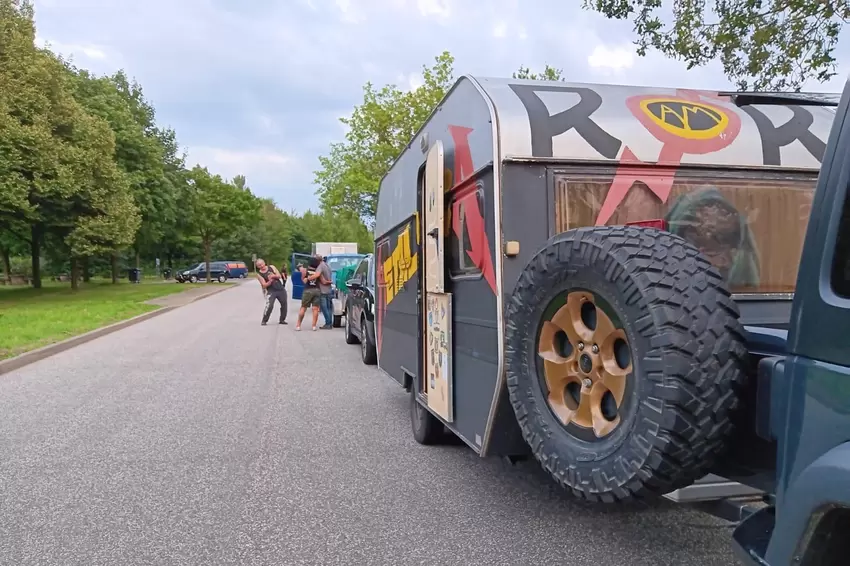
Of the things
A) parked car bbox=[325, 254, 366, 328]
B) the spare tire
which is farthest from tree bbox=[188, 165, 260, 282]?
the spare tire

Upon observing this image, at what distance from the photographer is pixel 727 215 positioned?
390cm

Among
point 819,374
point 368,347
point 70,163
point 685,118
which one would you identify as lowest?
point 368,347

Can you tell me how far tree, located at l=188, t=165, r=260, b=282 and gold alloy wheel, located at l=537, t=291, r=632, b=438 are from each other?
46.2 m

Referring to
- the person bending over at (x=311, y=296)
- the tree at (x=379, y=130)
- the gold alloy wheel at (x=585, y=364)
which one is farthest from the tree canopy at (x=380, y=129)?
the gold alloy wheel at (x=585, y=364)

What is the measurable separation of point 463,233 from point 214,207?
47.2 metres

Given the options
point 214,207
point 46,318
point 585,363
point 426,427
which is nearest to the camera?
point 585,363

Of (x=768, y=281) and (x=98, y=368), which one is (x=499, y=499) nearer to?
(x=768, y=281)

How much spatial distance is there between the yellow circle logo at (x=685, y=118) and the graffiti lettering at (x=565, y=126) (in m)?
0.30

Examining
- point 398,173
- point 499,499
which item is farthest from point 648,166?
point 398,173

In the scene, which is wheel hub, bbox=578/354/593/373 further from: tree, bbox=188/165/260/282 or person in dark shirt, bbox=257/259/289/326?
tree, bbox=188/165/260/282

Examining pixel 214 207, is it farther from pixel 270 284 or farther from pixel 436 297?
pixel 436 297

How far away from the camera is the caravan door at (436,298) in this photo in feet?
14.8

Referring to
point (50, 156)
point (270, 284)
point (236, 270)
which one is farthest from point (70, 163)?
point (236, 270)

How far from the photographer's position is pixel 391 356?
697 cm
